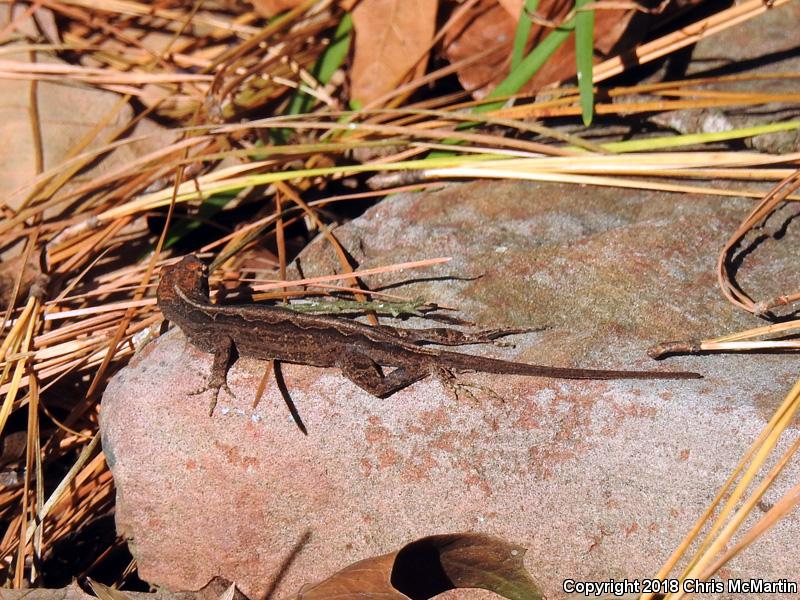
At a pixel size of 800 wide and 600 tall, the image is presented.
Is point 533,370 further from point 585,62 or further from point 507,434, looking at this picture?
point 585,62

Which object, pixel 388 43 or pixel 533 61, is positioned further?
pixel 388 43

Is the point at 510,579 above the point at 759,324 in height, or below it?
below

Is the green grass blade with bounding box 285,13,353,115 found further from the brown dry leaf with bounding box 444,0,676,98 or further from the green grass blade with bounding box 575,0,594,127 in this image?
the green grass blade with bounding box 575,0,594,127

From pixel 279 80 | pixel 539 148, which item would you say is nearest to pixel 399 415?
pixel 539 148

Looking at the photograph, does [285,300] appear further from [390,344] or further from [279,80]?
[279,80]

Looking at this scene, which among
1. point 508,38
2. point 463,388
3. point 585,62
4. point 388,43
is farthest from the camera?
point 388,43

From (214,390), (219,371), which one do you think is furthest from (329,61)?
(214,390)

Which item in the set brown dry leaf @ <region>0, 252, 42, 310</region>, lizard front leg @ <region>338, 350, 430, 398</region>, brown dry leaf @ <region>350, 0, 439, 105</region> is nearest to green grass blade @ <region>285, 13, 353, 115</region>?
brown dry leaf @ <region>350, 0, 439, 105</region>
